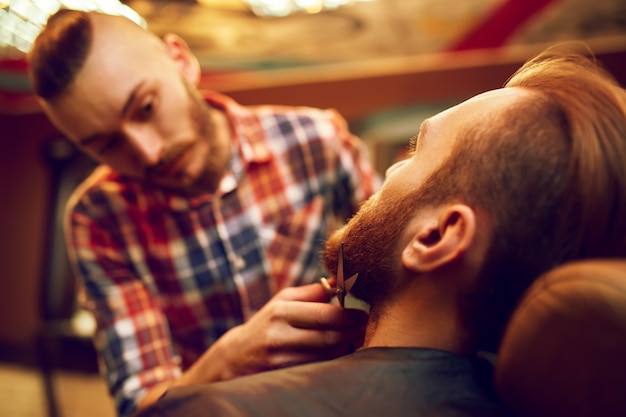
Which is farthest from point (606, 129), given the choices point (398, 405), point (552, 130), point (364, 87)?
point (364, 87)

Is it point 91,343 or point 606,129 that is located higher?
point 606,129

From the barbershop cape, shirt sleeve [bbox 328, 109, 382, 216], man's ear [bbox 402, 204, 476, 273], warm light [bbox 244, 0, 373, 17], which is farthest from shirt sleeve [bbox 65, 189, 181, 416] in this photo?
warm light [bbox 244, 0, 373, 17]

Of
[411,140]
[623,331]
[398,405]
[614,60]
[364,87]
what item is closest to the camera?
[623,331]

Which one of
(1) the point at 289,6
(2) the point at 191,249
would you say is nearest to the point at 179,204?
(2) the point at 191,249

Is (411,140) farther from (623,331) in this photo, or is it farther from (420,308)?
(623,331)

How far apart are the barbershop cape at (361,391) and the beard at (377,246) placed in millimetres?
122

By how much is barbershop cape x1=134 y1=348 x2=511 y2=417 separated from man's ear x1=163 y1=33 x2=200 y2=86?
3.16 feet

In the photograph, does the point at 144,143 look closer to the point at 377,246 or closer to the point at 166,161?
the point at 166,161

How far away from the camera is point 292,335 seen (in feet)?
3.37

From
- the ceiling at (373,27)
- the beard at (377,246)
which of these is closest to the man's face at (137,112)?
the beard at (377,246)

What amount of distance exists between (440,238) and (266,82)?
340 cm

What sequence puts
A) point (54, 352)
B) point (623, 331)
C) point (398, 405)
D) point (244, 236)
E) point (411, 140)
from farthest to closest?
point (54, 352), point (244, 236), point (411, 140), point (398, 405), point (623, 331)

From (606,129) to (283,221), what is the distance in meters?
1.10

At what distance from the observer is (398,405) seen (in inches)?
32.4
